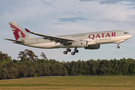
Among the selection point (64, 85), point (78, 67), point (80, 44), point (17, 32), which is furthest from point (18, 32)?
point (78, 67)

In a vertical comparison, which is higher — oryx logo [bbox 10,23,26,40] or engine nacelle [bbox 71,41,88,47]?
oryx logo [bbox 10,23,26,40]

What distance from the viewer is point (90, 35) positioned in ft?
160

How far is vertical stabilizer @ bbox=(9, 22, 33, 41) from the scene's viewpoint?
5800cm

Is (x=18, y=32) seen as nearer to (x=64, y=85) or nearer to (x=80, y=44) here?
(x=64, y=85)

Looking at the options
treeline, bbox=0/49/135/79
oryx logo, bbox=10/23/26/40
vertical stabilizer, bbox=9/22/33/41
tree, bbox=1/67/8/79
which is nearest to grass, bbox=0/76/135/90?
vertical stabilizer, bbox=9/22/33/41

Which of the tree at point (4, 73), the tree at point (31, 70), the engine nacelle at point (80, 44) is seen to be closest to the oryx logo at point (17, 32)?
the engine nacelle at point (80, 44)

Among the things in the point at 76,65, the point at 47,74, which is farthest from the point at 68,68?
the point at 47,74

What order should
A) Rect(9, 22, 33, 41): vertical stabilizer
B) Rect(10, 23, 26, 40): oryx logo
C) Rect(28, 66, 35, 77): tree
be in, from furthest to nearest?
Rect(28, 66, 35, 77): tree, Rect(10, 23, 26, 40): oryx logo, Rect(9, 22, 33, 41): vertical stabilizer

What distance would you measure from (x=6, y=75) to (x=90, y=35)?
91.6 metres

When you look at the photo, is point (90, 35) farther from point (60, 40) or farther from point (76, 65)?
point (76, 65)

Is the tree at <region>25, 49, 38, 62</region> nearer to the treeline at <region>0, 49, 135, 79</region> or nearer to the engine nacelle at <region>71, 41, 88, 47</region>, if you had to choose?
the treeline at <region>0, 49, 135, 79</region>

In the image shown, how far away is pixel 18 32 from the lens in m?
58.7

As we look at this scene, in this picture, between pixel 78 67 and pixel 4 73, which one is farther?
pixel 78 67

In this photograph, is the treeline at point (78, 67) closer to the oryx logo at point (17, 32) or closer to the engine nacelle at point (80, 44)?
the oryx logo at point (17, 32)
